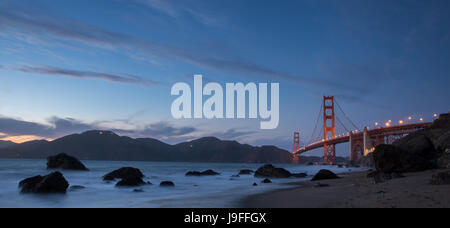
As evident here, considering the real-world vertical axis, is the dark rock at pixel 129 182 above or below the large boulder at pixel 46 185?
below

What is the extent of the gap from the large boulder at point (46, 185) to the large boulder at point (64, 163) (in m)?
23.6

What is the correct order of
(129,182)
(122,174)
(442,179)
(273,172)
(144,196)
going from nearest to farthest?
(442,179) < (144,196) < (129,182) < (122,174) < (273,172)

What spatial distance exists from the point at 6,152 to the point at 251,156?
130m

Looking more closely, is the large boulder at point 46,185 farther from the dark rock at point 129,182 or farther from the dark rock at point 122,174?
the dark rock at point 122,174

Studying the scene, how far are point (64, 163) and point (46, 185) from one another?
2591cm

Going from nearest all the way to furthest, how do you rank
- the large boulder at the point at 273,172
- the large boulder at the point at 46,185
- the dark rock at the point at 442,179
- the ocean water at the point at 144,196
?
the dark rock at the point at 442,179 < the ocean water at the point at 144,196 < the large boulder at the point at 46,185 < the large boulder at the point at 273,172

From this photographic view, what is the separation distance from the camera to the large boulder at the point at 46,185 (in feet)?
39.1

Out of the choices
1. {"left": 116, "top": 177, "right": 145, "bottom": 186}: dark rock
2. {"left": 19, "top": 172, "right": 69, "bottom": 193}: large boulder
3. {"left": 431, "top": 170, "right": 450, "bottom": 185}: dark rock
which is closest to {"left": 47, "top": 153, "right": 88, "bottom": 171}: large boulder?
{"left": 116, "top": 177, "right": 145, "bottom": 186}: dark rock

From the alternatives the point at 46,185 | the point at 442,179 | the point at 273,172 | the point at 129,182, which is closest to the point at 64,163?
the point at 129,182

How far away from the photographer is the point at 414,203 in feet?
19.2

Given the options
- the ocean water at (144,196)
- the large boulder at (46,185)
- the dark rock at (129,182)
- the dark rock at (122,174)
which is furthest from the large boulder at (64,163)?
the large boulder at (46,185)

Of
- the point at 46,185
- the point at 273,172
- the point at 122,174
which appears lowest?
the point at 273,172

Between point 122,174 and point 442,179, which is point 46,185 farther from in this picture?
point 442,179

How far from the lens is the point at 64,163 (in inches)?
1372
